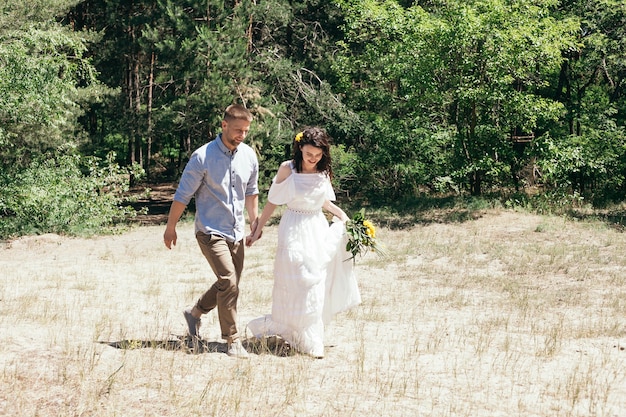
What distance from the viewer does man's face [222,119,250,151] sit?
21.8 feet

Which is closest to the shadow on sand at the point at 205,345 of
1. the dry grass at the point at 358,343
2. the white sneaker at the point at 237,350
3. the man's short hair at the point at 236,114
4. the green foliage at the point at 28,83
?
the dry grass at the point at 358,343

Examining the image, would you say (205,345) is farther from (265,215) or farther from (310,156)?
(310,156)

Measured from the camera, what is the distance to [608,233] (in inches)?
688

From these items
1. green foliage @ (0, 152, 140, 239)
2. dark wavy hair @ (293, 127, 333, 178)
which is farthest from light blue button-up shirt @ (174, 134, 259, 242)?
green foliage @ (0, 152, 140, 239)

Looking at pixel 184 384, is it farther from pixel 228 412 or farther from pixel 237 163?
pixel 237 163

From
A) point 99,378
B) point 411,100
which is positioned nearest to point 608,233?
point 411,100

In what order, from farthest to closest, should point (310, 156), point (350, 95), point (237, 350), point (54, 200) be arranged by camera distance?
point (350, 95) < point (54, 200) < point (310, 156) < point (237, 350)

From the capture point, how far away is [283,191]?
23.8 feet

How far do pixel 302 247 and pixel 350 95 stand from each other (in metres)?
22.9

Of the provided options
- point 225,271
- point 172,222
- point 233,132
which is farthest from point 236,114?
point 225,271

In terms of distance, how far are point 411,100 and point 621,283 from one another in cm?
A: 1217

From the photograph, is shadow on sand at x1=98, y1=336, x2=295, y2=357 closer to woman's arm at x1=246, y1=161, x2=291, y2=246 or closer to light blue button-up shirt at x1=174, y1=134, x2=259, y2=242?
woman's arm at x1=246, y1=161, x2=291, y2=246

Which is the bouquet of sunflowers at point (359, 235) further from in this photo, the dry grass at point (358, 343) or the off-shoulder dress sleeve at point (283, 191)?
the dry grass at point (358, 343)

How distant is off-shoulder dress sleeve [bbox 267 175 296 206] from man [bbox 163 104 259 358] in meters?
0.50
